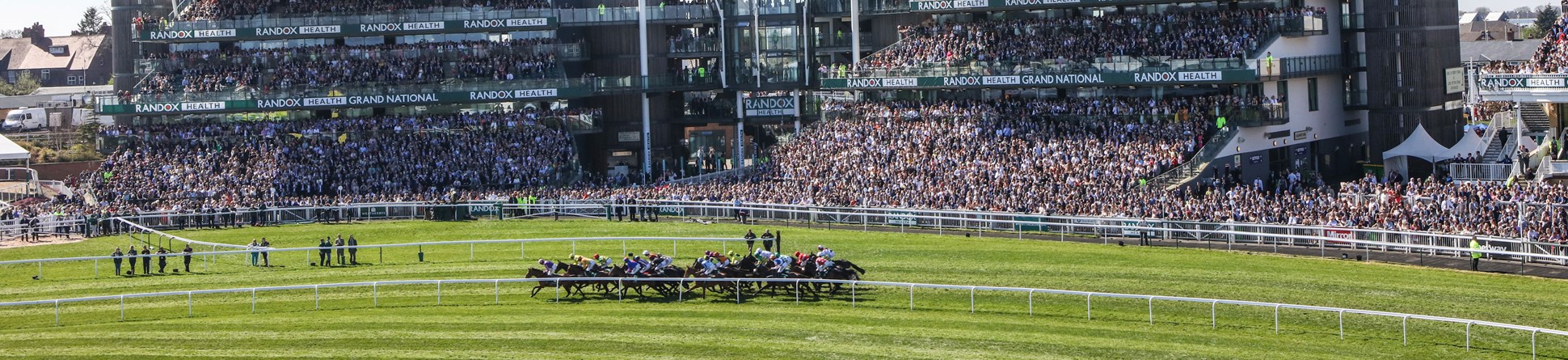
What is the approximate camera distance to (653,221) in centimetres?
5072

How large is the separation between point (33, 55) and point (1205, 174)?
3740 inches

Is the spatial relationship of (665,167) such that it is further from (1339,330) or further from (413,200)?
(1339,330)

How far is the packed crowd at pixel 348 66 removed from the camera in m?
63.9

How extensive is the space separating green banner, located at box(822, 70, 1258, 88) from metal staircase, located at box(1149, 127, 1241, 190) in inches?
94.8

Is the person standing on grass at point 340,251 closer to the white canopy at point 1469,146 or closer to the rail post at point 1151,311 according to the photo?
the rail post at point 1151,311

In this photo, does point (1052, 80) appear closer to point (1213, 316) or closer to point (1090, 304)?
point (1090, 304)

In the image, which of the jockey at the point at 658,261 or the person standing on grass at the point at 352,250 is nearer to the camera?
the jockey at the point at 658,261

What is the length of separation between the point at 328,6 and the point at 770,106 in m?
16.7

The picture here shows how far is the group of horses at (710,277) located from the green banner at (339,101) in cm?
2955

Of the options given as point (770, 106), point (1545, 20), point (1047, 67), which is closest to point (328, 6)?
point (770, 106)

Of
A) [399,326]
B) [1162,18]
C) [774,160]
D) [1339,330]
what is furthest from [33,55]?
[1339,330]

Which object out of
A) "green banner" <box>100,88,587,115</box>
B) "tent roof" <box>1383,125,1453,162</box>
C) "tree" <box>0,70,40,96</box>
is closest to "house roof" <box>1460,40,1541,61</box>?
"tent roof" <box>1383,125,1453,162</box>

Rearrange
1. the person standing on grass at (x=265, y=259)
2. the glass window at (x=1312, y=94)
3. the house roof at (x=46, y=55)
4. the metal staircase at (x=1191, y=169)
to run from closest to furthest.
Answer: the person standing on grass at (x=265, y=259), the metal staircase at (x=1191, y=169), the glass window at (x=1312, y=94), the house roof at (x=46, y=55)

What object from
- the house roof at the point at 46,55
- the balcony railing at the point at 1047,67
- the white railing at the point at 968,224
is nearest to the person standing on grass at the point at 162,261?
the white railing at the point at 968,224
